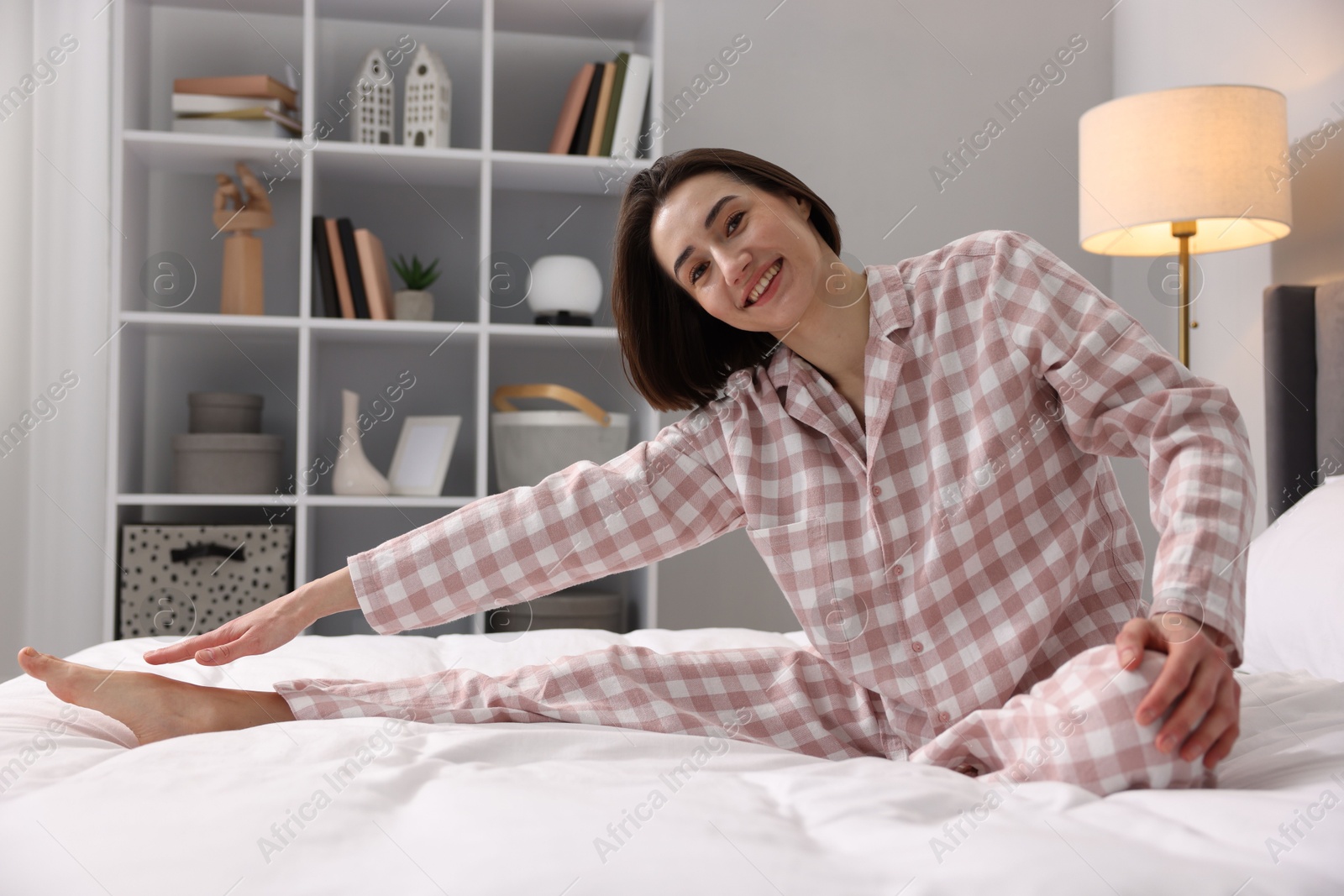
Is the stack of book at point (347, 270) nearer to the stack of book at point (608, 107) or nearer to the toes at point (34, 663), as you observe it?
the stack of book at point (608, 107)

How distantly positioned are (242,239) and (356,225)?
0.30m

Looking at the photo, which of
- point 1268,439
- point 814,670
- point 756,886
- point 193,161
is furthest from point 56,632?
point 1268,439

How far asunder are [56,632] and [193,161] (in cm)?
108

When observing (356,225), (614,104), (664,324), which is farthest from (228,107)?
(664,324)

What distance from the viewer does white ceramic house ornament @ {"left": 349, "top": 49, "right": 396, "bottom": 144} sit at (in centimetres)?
231

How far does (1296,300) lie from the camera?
175cm

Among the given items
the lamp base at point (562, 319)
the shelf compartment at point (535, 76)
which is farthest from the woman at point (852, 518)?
the shelf compartment at point (535, 76)

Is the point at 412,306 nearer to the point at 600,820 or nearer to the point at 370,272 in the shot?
the point at 370,272

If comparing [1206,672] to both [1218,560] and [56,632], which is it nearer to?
[1218,560]

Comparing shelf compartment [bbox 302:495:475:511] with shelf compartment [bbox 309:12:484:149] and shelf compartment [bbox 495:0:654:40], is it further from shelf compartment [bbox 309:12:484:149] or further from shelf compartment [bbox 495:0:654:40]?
shelf compartment [bbox 495:0:654:40]

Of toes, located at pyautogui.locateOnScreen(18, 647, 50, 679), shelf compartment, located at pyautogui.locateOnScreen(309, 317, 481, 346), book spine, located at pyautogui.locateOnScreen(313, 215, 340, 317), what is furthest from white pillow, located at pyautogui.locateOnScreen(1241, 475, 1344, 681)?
book spine, located at pyautogui.locateOnScreen(313, 215, 340, 317)

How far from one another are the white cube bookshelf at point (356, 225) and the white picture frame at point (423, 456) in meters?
0.05

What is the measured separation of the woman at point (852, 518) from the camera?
2.91 feet

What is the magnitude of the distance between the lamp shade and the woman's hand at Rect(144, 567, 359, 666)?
1491 mm
